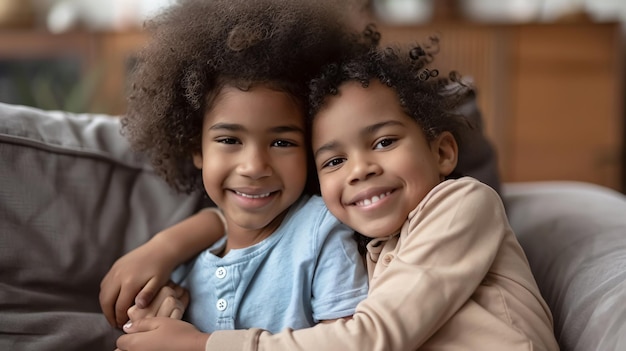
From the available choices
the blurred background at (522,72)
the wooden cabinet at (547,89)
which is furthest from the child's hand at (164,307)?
the wooden cabinet at (547,89)

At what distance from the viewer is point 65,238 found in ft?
4.19

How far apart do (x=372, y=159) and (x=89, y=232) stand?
Result: 1.82 feet

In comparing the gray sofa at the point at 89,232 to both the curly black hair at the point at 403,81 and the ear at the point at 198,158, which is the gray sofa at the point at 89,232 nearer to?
the ear at the point at 198,158

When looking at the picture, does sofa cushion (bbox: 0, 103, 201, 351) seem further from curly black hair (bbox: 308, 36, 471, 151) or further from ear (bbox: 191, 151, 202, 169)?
curly black hair (bbox: 308, 36, 471, 151)

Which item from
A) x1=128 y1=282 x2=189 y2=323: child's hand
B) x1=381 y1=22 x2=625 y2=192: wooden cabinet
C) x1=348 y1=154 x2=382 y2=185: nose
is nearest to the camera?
x1=348 y1=154 x2=382 y2=185: nose

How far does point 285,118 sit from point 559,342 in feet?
1.78

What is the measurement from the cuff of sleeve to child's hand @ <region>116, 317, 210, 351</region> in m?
0.03

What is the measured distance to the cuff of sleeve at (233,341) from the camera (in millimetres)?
975

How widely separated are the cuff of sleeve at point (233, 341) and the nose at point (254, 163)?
0.25 metres

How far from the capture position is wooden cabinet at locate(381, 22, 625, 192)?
334 cm

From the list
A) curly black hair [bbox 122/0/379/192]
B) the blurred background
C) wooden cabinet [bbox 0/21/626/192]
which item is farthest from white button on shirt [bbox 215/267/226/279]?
wooden cabinet [bbox 0/21/626/192]

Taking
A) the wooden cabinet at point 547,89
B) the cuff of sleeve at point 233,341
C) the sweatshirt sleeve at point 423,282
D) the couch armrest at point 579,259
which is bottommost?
the wooden cabinet at point 547,89

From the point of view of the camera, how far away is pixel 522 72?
338 cm

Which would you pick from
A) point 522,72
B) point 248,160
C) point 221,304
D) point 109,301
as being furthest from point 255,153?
point 522,72
